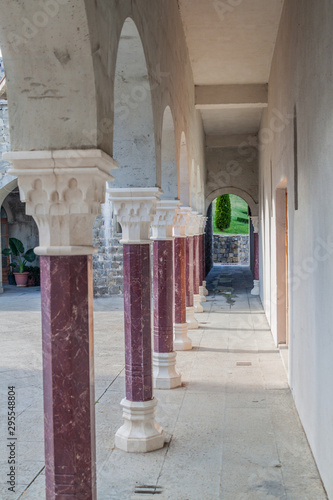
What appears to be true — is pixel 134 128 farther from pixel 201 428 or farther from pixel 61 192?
pixel 201 428

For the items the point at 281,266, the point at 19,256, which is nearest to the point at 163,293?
the point at 281,266

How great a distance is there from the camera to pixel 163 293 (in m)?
6.55

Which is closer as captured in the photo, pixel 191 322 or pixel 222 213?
pixel 191 322

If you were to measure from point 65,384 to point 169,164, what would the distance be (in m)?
4.49

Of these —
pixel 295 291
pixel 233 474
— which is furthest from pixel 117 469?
pixel 295 291

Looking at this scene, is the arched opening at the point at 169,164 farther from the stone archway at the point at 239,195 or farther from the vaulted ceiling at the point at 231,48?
the stone archway at the point at 239,195

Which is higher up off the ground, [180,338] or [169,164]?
[169,164]

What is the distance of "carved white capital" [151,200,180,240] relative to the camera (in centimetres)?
669

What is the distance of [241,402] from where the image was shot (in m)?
6.18

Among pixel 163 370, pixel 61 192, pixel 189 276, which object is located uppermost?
pixel 61 192

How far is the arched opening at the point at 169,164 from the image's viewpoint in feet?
22.4

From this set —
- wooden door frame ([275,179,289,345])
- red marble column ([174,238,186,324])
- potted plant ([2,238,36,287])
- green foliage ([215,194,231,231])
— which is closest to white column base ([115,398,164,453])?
red marble column ([174,238,186,324])

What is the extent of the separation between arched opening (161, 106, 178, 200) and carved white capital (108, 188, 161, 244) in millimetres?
1827

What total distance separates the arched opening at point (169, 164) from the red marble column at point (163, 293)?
599 mm
